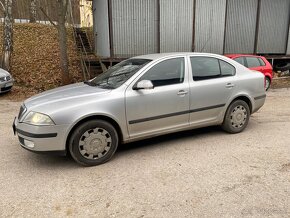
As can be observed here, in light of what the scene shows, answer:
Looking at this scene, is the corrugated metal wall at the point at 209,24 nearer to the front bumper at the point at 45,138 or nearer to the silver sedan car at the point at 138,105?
the silver sedan car at the point at 138,105

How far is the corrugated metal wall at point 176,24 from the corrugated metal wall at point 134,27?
353 millimetres

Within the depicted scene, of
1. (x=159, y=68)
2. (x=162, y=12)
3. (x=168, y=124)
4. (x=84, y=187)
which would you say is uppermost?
(x=162, y=12)

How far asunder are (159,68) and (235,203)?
94.3 inches

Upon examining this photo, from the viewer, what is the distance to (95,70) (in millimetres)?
13320

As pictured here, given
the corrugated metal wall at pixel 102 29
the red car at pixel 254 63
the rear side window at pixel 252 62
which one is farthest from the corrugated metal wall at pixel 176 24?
the rear side window at pixel 252 62

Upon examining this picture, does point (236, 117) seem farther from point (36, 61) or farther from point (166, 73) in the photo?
point (36, 61)

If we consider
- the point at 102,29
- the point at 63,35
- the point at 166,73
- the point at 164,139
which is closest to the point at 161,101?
the point at 166,73

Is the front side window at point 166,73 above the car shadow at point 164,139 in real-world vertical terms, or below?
above

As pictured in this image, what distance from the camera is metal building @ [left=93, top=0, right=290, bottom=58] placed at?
12.6 meters

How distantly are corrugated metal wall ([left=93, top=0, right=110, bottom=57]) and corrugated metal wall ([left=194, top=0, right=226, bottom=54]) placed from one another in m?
4.13

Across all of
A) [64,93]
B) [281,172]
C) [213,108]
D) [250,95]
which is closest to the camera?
[281,172]

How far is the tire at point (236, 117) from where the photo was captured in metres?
5.36

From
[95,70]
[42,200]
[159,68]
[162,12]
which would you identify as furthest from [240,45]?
[42,200]

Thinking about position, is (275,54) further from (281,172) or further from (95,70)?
(281,172)
